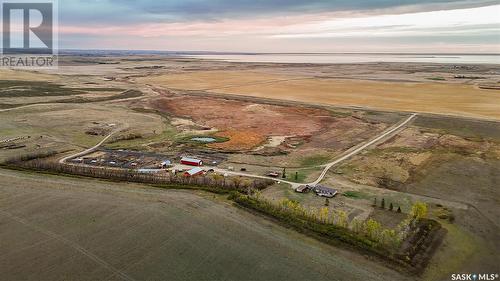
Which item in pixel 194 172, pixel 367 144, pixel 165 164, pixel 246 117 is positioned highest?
pixel 246 117

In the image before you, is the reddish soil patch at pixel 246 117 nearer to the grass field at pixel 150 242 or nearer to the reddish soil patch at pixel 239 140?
the reddish soil patch at pixel 239 140

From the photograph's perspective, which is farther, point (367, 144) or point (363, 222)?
point (367, 144)

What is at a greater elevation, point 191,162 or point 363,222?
point 191,162

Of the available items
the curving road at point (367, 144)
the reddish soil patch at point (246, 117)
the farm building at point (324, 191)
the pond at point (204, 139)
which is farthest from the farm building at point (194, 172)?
the pond at point (204, 139)

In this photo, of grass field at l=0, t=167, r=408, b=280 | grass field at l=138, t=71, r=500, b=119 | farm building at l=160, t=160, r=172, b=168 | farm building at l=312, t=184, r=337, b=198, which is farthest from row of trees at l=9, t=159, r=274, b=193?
grass field at l=138, t=71, r=500, b=119

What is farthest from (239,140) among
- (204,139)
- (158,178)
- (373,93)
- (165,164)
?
(373,93)

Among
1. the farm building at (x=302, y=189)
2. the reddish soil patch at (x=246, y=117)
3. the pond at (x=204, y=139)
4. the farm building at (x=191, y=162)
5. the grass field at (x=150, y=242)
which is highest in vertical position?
→ the reddish soil patch at (x=246, y=117)

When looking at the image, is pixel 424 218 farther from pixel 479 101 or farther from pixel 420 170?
pixel 479 101

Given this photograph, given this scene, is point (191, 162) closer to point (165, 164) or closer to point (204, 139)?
point (165, 164)
